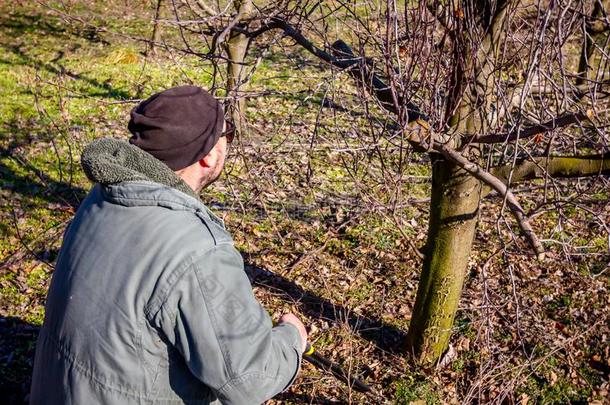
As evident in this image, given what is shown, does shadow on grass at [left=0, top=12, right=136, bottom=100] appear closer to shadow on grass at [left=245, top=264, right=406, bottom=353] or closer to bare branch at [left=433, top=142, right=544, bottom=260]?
shadow on grass at [left=245, top=264, right=406, bottom=353]

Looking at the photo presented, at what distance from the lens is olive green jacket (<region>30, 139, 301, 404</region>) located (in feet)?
6.29

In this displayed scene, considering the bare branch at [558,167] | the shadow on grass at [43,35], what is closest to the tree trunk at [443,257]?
the bare branch at [558,167]

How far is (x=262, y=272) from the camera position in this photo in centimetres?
614

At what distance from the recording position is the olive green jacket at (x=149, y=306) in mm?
1918

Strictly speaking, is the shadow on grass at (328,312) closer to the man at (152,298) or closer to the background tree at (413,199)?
the background tree at (413,199)

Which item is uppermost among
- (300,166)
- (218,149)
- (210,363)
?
(218,149)

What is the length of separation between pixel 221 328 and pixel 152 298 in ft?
0.72

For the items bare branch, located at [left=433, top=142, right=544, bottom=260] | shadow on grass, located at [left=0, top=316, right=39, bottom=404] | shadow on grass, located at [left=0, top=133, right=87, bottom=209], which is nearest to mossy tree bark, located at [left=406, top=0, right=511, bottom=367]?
bare branch, located at [left=433, top=142, right=544, bottom=260]

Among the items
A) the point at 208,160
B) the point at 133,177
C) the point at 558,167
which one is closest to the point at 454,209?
the point at 558,167

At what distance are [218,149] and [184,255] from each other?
51 cm

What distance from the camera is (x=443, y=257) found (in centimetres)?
445

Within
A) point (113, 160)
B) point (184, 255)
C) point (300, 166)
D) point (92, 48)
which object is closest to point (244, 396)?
point (184, 255)

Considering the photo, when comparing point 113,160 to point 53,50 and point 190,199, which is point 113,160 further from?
point 53,50

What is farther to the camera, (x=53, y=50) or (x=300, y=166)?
(x=53, y=50)
